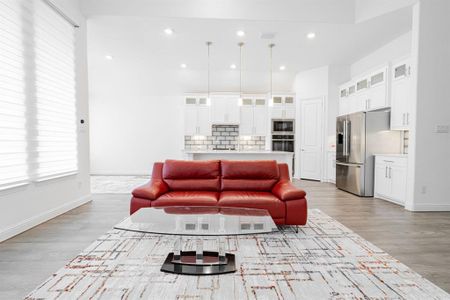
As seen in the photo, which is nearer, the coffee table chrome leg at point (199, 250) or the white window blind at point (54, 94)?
the coffee table chrome leg at point (199, 250)

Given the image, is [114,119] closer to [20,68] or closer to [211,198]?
[20,68]

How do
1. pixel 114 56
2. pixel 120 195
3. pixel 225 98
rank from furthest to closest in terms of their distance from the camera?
pixel 225 98 → pixel 114 56 → pixel 120 195

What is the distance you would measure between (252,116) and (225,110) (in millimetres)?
888

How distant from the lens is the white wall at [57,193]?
10.5ft

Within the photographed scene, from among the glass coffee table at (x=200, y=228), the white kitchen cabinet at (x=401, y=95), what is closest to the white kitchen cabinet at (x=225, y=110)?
the white kitchen cabinet at (x=401, y=95)

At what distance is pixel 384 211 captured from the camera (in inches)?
179

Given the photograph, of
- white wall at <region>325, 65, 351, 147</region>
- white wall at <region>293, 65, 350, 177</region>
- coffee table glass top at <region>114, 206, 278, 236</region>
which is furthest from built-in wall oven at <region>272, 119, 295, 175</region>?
coffee table glass top at <region>114, 206, 278, 236</region>

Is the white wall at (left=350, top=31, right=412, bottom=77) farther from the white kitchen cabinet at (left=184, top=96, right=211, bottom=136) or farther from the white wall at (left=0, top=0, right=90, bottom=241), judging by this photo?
the white wall at (left=0, top=0, right=90, bottom=241)

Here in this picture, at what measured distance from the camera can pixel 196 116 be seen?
9.01m

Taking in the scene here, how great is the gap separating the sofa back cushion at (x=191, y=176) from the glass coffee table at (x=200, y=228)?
1121mm

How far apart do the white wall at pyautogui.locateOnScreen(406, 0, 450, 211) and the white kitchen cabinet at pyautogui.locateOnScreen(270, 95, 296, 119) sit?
14.7ft

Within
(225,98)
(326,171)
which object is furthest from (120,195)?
(326,171)

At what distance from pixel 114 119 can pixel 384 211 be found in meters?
8.01

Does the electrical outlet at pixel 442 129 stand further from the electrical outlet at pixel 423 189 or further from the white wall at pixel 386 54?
the white wall at pixel 386 54
